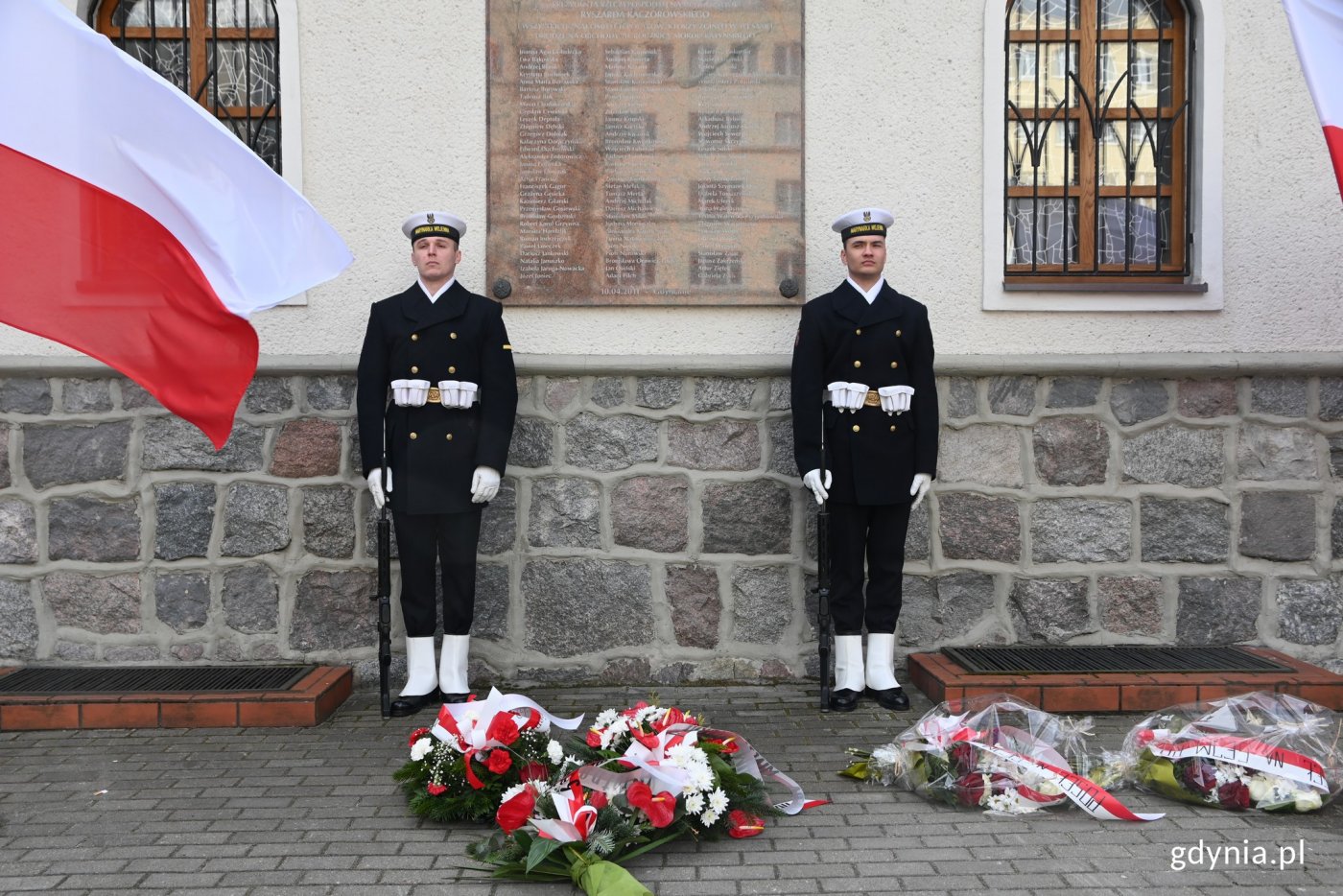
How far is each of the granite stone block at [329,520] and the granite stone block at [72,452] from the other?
861mm

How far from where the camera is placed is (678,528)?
16.8 ft

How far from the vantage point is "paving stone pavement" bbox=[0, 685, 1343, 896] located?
9.65 ft

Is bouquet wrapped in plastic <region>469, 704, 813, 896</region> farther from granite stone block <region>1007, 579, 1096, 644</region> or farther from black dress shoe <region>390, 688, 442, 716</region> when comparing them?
granite stone block <region>1007, 579, 1096, 644</region>

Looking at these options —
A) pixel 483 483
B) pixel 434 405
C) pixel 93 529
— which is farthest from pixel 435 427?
pixel 93 529

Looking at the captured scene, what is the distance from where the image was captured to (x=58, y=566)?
506 centimetres

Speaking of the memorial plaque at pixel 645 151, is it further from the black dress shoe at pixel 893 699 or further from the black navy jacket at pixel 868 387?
the black dress shoe at pixel 893 699

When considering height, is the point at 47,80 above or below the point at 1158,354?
above

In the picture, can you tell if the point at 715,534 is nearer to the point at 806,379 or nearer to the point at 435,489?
the point at 806,379

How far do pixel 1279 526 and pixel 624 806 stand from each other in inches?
140

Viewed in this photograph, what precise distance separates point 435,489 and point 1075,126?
3415mm

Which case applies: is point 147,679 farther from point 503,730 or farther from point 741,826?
point 741,826

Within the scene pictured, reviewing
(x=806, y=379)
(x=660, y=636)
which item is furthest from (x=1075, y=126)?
(x=660, y=636)

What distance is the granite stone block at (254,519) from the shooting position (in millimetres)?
5070

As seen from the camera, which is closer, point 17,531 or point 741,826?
point 741,826
